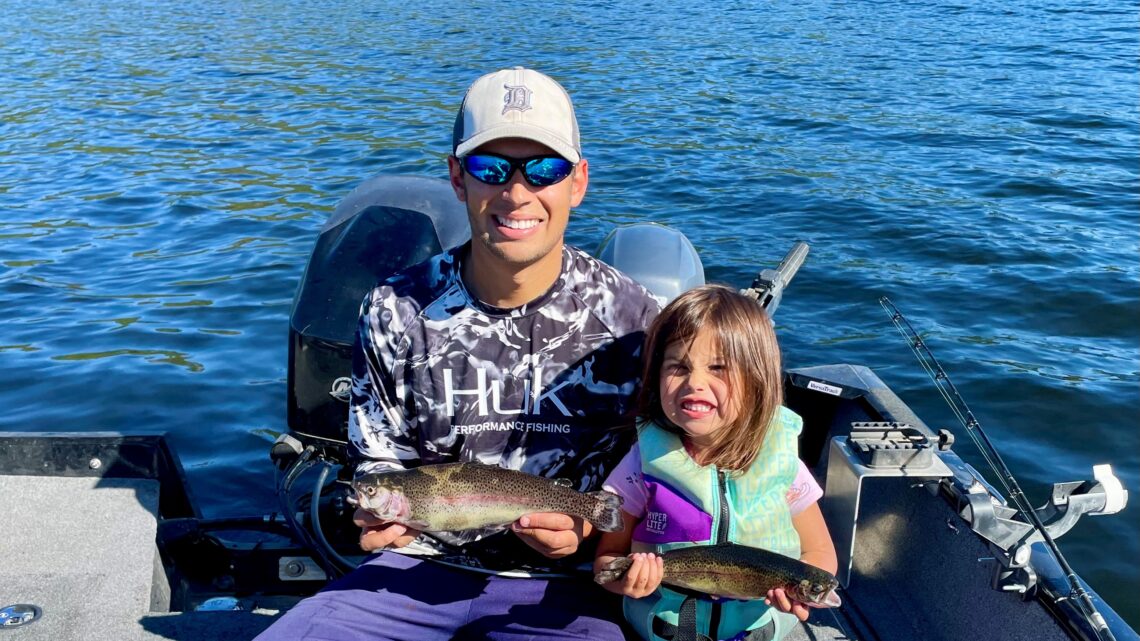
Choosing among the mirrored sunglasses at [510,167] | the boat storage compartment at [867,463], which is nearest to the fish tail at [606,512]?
the mirrored sunglasses at [510,167]

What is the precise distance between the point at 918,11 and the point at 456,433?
20850 millimetres

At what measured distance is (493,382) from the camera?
3217mm

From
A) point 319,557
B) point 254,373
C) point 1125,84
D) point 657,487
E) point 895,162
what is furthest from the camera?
point 1125,84

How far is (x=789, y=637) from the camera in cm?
386

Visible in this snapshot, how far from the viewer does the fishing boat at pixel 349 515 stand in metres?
3.50

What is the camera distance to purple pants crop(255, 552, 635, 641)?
2986 mm

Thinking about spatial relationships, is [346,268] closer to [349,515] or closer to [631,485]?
[349,515]

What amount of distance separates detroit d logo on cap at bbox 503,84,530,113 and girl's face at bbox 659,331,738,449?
2.58 ft

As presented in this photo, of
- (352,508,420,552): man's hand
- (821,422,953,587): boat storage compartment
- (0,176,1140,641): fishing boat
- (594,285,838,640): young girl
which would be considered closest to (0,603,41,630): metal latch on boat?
(0,176,1140,641): fishing boat

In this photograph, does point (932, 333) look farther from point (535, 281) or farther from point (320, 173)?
point (320, 173)

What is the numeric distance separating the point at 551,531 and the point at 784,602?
2.13ft

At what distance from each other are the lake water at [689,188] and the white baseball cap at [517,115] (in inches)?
160

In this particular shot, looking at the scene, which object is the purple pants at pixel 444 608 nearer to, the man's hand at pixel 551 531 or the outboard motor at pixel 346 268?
the man's hand at pixel 551 531

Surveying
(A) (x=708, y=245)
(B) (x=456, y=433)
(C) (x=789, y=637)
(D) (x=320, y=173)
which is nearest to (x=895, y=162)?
(A) (x=708, y=245)
